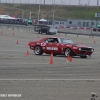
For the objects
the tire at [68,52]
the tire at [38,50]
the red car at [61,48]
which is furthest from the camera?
the tire at [38,50]

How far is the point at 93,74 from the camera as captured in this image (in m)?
20.7

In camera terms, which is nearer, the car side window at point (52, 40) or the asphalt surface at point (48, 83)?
the asphalt surface at point (48, 83)

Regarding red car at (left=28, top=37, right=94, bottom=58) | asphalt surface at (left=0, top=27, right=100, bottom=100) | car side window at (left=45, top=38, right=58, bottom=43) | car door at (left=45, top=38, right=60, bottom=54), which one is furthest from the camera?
car side window at (left=45, top=38, right=58, bottom=43)

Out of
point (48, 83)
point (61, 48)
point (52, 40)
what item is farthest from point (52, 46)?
point (48, 83)

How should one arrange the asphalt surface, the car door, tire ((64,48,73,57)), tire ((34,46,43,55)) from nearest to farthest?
the asphalt surface < tire ((64,48,73,57)) < the car door < tire ((34,46,43,55))

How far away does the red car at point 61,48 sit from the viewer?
1235 inches

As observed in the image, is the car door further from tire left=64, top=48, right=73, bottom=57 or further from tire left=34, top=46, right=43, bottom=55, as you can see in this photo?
tire left=64, top=48, right=73, bottom=57

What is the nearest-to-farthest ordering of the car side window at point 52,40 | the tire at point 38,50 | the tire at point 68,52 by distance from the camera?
the tire at point 68,52, the car side window at point 52,40, the tire at point 38,50

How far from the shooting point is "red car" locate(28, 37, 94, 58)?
31.4 metres

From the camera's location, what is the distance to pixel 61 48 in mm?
31906

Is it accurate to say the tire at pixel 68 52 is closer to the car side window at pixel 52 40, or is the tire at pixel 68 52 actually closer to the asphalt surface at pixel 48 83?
the car side window at pixel 52 40

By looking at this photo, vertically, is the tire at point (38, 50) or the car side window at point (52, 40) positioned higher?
the car side window at point (52, 40)

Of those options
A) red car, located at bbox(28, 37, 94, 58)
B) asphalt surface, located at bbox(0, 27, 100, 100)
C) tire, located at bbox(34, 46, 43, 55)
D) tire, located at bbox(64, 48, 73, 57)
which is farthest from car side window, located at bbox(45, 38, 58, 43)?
asphalt surface, located at bbox(0, 27, 100, 100)

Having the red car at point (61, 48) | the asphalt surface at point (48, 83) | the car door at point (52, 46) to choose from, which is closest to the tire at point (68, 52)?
the red car at point (61, 48)
